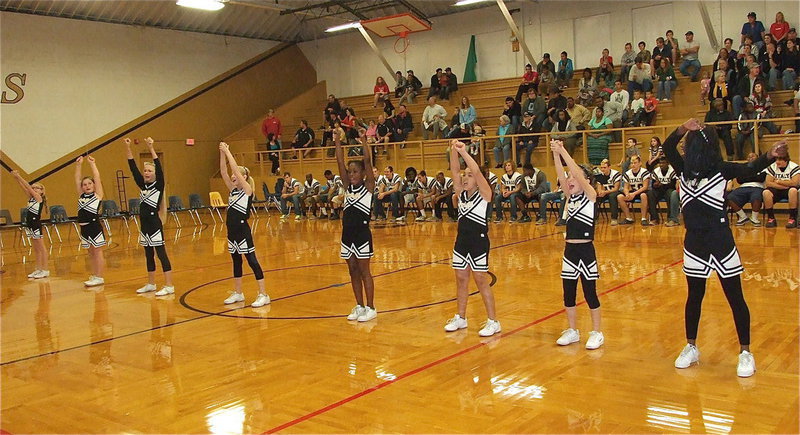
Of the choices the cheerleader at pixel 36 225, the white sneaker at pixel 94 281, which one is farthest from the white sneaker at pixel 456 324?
the cheerleader at pixel 36 225

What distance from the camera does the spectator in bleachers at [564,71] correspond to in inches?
819

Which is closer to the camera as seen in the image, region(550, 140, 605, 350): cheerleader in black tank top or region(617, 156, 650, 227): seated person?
region(550, 140, 605, 350): cheerleader in black tank top

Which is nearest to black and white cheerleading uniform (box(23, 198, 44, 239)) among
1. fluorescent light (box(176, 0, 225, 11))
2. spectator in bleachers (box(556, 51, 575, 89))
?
fluorescent light (box(176, 0, 225, 11))

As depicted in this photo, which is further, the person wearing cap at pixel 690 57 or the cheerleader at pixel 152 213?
the person wearing cap at pixel 690 57

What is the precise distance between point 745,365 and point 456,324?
7.95 ft

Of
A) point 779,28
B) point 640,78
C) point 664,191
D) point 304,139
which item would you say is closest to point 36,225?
point 664,191

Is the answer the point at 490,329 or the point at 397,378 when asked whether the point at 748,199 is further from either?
the point at 397,378

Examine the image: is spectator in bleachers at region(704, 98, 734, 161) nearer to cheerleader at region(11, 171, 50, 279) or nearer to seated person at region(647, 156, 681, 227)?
seated person at region(647, 156, 681, 227)

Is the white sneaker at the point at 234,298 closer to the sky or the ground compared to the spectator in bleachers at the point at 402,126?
closer to the ground

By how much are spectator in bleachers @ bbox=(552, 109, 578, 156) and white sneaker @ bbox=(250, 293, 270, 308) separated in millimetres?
10886

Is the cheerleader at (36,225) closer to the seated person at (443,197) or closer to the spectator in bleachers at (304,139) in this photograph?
the seated person at (443,197)

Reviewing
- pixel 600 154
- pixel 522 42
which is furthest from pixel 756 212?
pixel 522 42

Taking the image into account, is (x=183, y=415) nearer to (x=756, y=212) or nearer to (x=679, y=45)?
(x=756, y=212)

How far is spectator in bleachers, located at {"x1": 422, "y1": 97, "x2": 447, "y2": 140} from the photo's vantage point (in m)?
21.0
